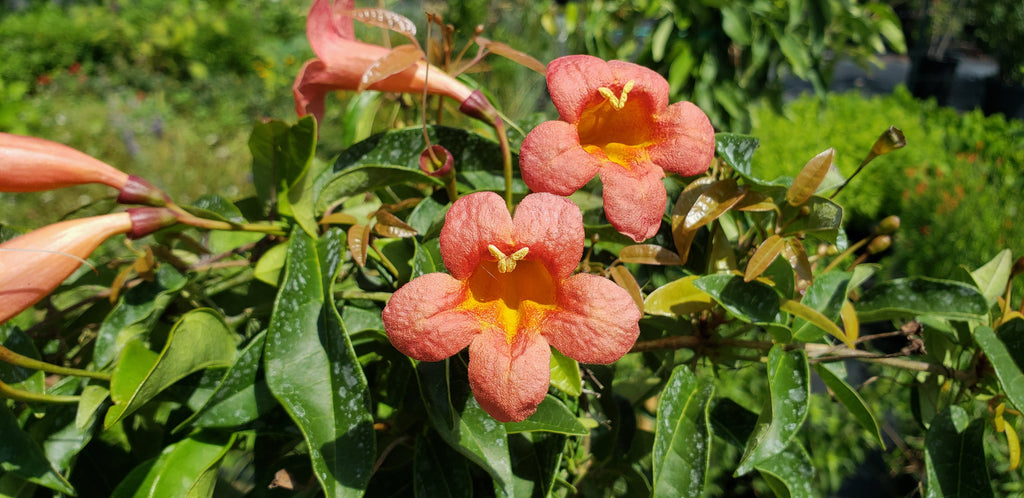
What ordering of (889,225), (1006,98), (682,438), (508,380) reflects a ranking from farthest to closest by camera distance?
1. (1006,98)
2. (889,225)
3. (682,438)
4. (508,380)

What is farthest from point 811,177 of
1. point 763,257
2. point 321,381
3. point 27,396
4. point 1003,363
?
point 27,396

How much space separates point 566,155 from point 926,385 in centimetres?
79

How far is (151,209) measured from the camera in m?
0.75

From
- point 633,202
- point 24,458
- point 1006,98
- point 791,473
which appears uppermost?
point 633,202

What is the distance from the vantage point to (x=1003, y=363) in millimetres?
767

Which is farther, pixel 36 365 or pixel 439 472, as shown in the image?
pixel 439 472

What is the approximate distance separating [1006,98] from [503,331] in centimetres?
846

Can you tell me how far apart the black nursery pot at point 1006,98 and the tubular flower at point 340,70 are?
26.3 ft

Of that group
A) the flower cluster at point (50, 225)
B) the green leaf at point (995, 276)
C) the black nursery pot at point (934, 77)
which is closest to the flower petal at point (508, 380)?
the flower cluster at point (50, 225)

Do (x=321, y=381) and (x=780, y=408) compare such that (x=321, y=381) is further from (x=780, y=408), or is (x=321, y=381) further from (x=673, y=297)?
(x=780, y=408)

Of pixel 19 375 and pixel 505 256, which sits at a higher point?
pixel 505 256

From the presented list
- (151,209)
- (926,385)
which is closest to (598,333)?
(151,209)

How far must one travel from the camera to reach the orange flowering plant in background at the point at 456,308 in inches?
24.9

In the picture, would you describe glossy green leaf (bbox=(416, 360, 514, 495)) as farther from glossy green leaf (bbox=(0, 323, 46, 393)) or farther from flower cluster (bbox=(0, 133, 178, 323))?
glossy green leaf (bbox=(0, 323, 46, 393))
